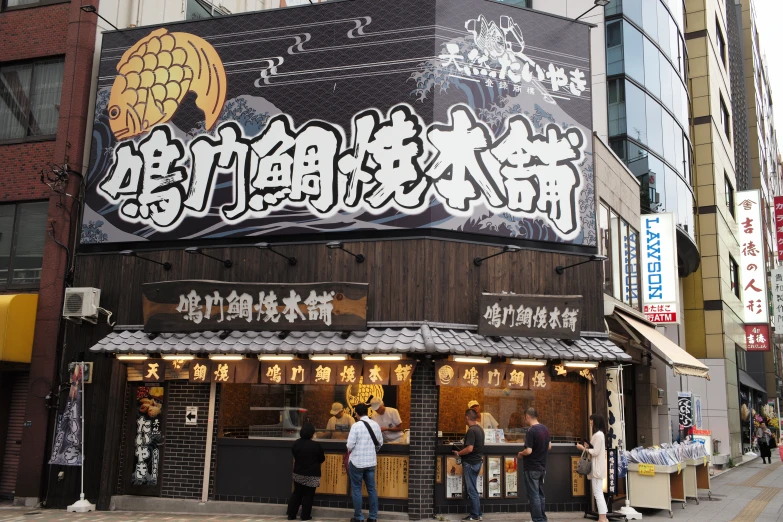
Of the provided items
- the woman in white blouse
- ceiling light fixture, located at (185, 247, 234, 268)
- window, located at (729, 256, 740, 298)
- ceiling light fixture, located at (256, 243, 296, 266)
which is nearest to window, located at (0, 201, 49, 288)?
ceiling light fixture, located at (185, 247, 234, 268)

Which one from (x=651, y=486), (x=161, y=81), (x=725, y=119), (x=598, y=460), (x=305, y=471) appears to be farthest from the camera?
(x=725, y=119)

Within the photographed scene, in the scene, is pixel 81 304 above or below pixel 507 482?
above

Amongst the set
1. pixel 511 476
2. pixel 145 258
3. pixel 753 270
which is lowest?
pixel 511 476

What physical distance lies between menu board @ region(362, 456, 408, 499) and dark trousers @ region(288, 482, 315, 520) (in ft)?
3.57

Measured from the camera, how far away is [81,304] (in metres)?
15.3

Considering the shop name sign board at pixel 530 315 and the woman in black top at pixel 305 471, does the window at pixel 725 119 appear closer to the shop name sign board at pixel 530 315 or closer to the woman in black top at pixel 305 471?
the shop name sign board at pixel 530 315

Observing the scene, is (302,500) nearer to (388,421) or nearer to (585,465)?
(388,421)

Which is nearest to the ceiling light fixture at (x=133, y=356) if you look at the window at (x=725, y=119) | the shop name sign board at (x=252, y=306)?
the shop name sign board at (x=252, y=306)

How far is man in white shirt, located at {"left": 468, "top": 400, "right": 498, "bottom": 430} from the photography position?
47.0 ft

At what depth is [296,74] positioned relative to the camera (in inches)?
604

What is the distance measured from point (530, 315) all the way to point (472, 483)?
3.39 m

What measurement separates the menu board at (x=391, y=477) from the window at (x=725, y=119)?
32.8 metres

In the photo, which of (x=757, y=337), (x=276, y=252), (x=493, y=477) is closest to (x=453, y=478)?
(x=493, y=477)

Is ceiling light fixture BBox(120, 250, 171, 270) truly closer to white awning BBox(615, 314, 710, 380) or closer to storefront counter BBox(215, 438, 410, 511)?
storefront counter BBox(215, 438, 410, 511)
